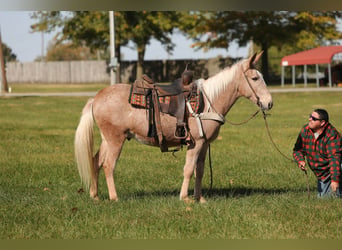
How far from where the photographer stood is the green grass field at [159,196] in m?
6.21

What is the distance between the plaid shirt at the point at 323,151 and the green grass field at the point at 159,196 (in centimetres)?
50

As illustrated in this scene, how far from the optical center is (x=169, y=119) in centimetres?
767

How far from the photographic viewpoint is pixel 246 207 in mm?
7125

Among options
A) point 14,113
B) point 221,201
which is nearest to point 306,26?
point 14,113

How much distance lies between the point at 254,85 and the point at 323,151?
1.54 metres

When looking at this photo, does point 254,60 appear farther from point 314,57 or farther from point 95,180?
point 314,57

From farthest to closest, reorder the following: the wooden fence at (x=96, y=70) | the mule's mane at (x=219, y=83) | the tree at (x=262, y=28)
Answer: the wooden fence at (x=96, y=70)
the tree at (x=262, y=28)
the mule's mane at (x=219, y=83)

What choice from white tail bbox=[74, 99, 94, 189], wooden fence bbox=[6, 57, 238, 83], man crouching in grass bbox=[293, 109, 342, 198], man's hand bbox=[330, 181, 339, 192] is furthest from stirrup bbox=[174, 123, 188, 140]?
wooden fence bbox=[6, 57, 238, 83]

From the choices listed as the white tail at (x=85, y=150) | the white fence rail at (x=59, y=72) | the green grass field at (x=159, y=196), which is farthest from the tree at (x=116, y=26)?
the white tail at (x=85, y=150)

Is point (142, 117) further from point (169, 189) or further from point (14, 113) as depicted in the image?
point (14, 113)

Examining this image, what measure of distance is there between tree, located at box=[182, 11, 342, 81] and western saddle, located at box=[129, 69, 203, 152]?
111 feet

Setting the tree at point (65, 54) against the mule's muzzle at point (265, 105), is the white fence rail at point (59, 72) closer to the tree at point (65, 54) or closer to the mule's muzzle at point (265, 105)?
the tree at point (65, 54)

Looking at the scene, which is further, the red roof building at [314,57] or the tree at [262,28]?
the tree at [262,28]

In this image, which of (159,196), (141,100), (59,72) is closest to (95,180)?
(159,196)
